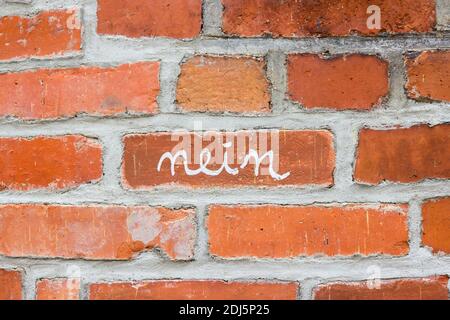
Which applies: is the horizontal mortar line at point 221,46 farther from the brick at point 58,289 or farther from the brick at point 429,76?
the brick at point 58,289

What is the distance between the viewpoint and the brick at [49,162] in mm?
634

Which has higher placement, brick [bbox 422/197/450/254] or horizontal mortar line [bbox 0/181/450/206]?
horizontal mortar line [bbox 0/181/450/206]

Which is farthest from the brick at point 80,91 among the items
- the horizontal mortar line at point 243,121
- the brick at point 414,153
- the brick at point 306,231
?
the brick at point 414,153

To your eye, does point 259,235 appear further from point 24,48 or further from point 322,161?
point 24,48

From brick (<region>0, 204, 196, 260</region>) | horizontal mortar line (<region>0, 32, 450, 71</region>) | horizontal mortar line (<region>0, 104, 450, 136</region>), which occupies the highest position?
horizontal mortar line (<region>0, 32, 450, 71</region>)

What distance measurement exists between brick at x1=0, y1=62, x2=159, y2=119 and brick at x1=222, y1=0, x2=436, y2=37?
0.11m

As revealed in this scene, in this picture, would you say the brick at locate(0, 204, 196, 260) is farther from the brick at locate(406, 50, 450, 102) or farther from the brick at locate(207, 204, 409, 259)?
the brick at locate(406, 50, 450, 102)

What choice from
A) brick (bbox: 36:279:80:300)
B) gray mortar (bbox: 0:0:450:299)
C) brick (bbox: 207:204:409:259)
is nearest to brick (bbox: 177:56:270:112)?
gray mortar (bbox: 0:0:450:299)

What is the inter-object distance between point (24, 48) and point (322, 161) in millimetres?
356

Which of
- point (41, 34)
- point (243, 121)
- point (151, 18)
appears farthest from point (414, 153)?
point (41, 34)

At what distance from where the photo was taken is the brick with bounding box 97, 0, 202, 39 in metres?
0.63

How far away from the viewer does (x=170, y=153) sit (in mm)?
627

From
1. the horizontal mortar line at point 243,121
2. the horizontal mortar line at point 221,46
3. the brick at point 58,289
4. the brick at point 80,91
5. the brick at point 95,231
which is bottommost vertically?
the brick at point 58,289

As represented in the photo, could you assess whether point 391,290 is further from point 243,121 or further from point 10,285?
point 10,285
